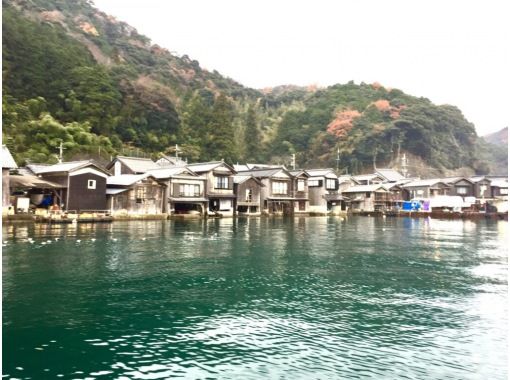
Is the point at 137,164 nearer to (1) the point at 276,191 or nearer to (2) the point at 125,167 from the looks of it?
(2) the point at 125,167

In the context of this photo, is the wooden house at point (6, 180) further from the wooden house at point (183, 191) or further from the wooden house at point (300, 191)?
the wooden house at point (300, 191)

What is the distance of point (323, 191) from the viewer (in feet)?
235

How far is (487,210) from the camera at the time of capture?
7481 centimetres

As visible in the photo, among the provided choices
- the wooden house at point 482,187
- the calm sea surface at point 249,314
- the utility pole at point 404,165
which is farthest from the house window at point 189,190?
the utility pole at point 404,165

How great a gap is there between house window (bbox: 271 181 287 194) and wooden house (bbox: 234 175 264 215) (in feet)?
6.78

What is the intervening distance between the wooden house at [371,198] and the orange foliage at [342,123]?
27399 millimetres

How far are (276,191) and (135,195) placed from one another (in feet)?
77.8

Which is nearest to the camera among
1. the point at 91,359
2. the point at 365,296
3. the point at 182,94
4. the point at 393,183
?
the point at 91,359

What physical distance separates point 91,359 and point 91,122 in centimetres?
6283

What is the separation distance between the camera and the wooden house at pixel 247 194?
6075 centimetres

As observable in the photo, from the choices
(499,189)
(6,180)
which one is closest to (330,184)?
(499,189)

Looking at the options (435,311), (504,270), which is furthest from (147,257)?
(504,270)

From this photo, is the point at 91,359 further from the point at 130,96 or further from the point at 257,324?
the point at 130,96

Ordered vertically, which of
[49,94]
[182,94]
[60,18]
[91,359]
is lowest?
[91,359]
